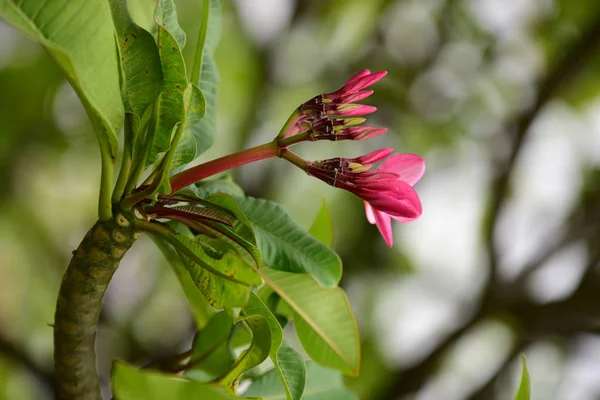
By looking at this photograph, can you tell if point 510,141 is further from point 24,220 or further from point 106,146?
point 106,146

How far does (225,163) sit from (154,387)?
0.37ft

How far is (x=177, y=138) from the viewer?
300mm

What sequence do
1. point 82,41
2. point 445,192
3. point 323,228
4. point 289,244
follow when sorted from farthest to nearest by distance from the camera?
point 445,192 < point 323,228 < point 289,244 < point 82,41

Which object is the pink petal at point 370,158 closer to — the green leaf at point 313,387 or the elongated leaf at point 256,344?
the elongated leaf at point 256,344

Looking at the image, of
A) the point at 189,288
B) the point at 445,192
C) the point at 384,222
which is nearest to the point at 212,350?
the point at 189,288

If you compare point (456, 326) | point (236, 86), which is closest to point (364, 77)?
point (236, 86)

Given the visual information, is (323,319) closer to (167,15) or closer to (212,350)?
(212,350)

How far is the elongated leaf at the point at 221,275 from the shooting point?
11.6 inches

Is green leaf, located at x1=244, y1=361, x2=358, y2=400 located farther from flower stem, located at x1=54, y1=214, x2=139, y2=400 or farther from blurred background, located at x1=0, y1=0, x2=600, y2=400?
blurred background, located at x1=0, y1=0, x2=600, y2=400

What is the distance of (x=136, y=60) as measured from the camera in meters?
0.29

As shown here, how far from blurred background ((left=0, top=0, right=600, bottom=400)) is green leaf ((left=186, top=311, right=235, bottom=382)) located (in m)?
0.92

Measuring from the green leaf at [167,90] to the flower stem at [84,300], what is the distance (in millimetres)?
45

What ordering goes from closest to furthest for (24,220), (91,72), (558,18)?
(91,72)
(24,220)
(558,18)

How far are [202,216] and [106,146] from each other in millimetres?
59
